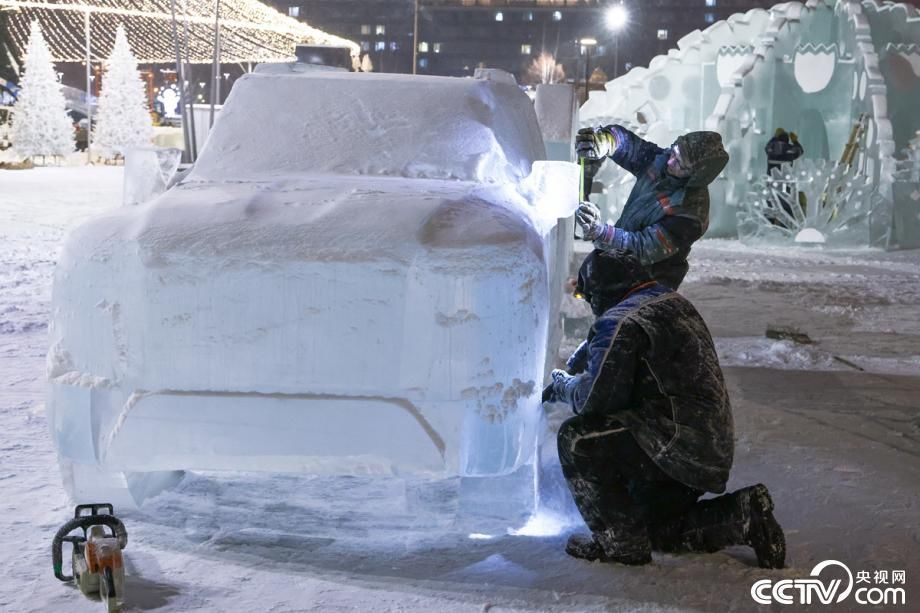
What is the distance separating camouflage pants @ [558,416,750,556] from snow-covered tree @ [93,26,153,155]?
38348 mm

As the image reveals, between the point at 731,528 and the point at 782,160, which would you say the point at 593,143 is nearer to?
the point at 731,528

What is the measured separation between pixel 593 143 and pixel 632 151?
0.89 feet

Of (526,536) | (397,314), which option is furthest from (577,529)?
(397,314)

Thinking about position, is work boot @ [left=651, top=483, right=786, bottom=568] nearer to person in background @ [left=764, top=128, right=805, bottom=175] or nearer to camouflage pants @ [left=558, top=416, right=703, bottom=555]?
camouflage pants @ [left=558, top=416, right=703, bottom=555]

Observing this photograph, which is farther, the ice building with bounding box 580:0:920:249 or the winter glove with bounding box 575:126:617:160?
the ice building with bounding box 580:0:920:249

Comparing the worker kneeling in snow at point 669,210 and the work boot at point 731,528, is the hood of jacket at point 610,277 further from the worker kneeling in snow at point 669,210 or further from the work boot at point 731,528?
the worker kneeling in snow at point 669,210

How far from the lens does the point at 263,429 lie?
348 cm

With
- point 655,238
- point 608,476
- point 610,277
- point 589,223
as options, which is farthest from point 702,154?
point 608,476

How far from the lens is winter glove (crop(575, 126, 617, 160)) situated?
5.27 metres

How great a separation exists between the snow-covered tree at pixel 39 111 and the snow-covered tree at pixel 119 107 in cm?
167

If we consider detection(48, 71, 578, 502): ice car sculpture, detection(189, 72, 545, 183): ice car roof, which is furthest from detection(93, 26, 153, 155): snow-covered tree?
detection(48, 71, 578, 502): ice car sculpture

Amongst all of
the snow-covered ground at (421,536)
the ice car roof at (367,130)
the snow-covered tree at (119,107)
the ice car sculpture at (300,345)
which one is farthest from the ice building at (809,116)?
the snow-covered tree at (119,107)

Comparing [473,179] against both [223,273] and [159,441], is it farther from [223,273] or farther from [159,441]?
[159,441]

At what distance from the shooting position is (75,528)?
143 inches
